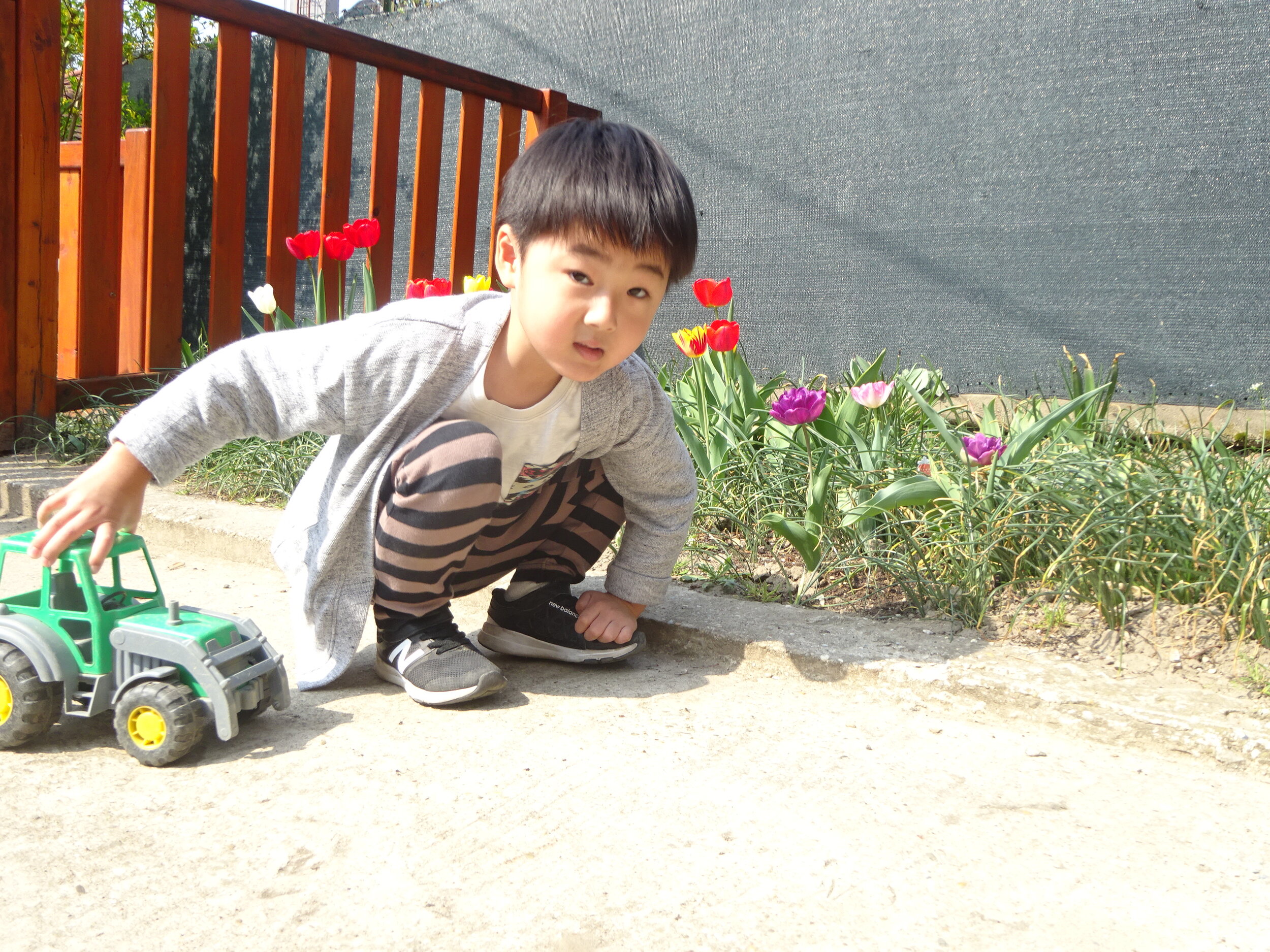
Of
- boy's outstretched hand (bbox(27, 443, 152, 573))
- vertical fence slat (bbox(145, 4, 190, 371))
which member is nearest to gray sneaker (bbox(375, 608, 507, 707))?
boy's outstretched hand (bbox(27, 443, 152, 573))

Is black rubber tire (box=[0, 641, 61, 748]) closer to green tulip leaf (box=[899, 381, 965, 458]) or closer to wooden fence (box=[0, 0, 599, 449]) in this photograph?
green tulip leaf (box=[899, 381, 965, 458])

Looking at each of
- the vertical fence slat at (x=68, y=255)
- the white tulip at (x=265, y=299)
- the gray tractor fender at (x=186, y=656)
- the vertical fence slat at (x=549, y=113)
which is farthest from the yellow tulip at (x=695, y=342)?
the vertical fence slat at (x=68, y=255)

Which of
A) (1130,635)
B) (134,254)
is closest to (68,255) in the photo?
(134,254)

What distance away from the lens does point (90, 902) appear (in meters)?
1.16

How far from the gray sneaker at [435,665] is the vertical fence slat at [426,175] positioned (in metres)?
2.50

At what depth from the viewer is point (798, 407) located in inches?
86.7

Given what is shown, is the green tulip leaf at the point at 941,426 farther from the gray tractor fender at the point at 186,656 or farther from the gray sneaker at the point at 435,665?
the gray tractor fender at the point at 186,656

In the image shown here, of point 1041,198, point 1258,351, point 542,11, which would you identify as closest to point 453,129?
point 542,11

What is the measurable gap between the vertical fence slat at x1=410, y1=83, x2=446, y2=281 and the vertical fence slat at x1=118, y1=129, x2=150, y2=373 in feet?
3.16

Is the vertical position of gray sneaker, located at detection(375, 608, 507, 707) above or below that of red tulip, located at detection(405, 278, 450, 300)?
below

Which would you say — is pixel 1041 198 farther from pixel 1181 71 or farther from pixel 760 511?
pixel 760 511

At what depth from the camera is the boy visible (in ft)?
5.29

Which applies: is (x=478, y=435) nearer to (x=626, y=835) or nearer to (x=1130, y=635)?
(x=626, y=835)

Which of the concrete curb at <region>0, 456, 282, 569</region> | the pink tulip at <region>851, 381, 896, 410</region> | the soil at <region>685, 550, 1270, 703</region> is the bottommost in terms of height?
the concrete curb at <region>0, 456, 282, 569</region>
